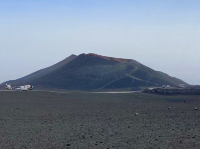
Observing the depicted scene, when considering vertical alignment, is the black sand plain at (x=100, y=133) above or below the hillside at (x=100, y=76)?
below

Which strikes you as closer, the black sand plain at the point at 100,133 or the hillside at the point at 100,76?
the black sand plain at the point at 100,133

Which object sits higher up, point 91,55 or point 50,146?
point 91,55

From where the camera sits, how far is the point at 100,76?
3356 inches

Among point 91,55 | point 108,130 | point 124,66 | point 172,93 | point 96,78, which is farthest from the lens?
point 91,55

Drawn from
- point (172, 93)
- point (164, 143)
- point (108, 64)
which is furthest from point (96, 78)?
point (164, 143)

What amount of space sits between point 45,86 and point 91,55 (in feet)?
80.8

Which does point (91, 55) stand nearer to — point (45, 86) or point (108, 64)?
point (108, 64)

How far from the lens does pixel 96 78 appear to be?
8450cm

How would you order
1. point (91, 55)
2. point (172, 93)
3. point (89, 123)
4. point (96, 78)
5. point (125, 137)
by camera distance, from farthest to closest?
point (91, 55), point (96, 78), point (172, 93), point (89, 123), point (125, 137)

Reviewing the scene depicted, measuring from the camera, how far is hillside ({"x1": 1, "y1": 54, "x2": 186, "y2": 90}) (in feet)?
258

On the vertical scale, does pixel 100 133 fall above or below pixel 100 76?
below

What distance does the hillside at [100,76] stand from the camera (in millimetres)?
78688

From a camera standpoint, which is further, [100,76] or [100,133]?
[100,76]

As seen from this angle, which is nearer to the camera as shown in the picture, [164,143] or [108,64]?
[164,143]
